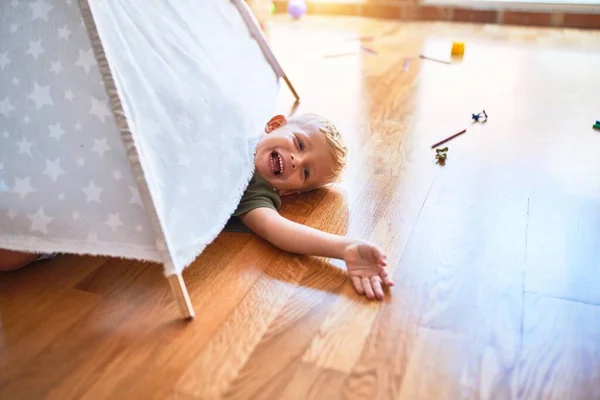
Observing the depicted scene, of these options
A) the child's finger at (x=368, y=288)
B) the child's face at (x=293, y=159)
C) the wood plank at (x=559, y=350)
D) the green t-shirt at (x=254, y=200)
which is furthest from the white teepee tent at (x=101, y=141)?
the wood plank at (x=559, y=350)

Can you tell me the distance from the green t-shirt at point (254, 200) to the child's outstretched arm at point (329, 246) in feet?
0.05

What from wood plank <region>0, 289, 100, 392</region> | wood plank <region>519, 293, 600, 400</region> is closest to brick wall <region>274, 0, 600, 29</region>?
wood plank <region>519, 293, 600, 400</region>

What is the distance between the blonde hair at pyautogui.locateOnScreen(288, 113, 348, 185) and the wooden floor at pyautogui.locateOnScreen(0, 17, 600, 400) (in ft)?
0.26

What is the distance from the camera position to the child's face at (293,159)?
53.6 inches

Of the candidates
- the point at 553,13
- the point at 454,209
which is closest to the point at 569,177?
the point at 454,209

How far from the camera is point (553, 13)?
3.10 metres

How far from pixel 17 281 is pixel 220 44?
771mm

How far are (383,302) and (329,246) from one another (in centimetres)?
16

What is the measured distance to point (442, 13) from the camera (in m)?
3.26

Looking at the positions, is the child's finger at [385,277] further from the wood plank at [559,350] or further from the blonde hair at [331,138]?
the blonde hair at [331,138]

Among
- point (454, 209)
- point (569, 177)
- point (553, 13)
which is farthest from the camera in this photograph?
point (553, 13)

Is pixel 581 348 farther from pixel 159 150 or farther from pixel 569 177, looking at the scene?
pixel 159 150

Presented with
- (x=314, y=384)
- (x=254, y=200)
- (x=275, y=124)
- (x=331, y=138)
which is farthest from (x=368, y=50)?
(x=314, y=384)

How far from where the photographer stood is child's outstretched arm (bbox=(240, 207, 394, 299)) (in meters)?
1.11
